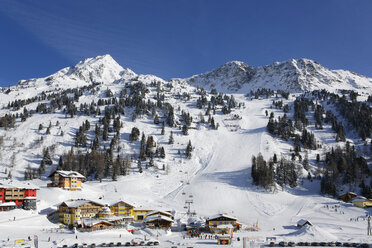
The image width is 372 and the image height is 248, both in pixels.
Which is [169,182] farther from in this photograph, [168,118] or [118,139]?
[168,118]

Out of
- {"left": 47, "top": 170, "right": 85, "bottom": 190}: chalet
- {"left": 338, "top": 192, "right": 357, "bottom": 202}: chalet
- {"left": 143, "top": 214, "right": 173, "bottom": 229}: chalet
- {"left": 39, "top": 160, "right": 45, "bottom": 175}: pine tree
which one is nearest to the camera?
{"left": 143, "top": 214, "right": 173, "bottom": 229}: chalet

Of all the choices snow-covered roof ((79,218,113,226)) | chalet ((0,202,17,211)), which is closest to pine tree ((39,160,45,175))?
chalet ((0,202,17,211))

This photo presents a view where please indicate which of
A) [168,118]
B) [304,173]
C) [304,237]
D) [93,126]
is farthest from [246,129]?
[304,237]

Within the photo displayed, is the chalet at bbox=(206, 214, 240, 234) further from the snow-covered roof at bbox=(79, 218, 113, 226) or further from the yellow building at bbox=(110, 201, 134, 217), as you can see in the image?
the snow-covered roof at bbox=(79, 218, 113, 226)

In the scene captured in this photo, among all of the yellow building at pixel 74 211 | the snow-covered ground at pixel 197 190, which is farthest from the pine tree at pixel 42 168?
the yellow building at pixel 74 211

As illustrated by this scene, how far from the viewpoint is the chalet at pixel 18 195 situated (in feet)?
237

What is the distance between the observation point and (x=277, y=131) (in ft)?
520

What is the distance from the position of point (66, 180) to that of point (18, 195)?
62.2 feet

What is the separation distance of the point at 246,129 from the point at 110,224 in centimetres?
12772

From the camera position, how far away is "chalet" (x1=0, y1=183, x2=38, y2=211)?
7231 cm

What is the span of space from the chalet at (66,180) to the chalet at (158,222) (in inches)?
1437

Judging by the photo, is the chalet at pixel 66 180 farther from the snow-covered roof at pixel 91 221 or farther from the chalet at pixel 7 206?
the snow-covered roof at pixel 91 221

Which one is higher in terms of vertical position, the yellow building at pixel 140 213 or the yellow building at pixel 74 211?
the yellow building at pixel 74 211

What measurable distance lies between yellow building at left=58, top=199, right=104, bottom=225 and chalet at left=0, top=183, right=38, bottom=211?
962 centimetres
